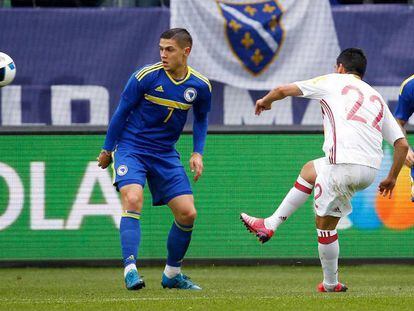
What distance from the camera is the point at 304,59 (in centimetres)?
1530

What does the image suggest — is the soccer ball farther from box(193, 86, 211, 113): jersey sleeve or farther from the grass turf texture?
the grass turf texture

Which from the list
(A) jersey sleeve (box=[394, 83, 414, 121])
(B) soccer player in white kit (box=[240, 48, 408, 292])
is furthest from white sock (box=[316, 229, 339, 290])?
(A) jersey sleeve (box=[394, 83, 414, 121])

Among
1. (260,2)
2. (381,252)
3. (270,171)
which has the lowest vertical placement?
(381,252)

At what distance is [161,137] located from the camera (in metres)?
9.37

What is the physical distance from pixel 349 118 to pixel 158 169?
1.67 meters

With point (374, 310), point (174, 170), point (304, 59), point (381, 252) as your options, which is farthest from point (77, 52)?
point (374, 310)

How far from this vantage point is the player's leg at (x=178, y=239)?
9328 mm

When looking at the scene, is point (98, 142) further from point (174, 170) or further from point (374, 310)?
point (374, 310)

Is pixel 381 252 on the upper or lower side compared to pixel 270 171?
lower

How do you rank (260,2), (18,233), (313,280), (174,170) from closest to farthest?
1. (174,170)
2. (313,280)
3. (18,233)
4. (260,2)

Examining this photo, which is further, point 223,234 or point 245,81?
point 245,81

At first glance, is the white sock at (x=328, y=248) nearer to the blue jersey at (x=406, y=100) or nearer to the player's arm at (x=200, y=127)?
the player's arm at (x=200, y=127)

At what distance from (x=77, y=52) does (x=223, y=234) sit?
4310mm

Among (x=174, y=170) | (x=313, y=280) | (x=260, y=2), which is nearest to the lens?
(x=174, y=170)
